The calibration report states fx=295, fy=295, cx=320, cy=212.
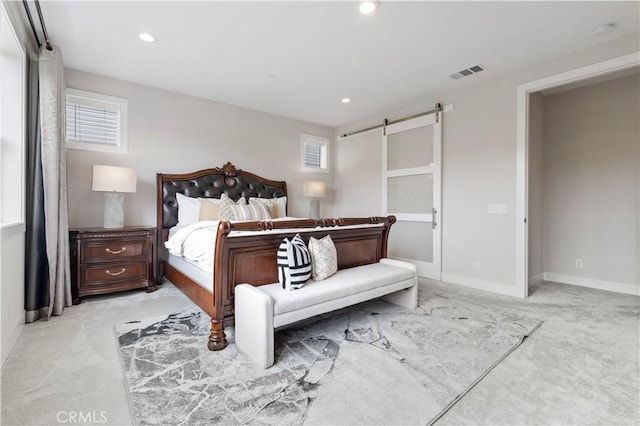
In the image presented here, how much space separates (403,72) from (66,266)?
4299 mm

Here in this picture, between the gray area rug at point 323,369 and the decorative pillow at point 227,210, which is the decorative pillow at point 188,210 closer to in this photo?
the decorative pillow at point 227,210

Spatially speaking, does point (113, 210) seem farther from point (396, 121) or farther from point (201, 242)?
point (396, 121)

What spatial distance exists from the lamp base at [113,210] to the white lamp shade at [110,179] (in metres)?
0.20

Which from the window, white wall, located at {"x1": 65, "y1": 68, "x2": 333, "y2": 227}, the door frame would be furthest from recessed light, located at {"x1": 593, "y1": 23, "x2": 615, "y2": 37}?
the window

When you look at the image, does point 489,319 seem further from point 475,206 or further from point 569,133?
point 569,133

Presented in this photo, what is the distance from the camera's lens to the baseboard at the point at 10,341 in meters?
2.03

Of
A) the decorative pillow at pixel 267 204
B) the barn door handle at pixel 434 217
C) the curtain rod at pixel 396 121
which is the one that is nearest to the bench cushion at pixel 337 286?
the barn door handle at pixel 434 217

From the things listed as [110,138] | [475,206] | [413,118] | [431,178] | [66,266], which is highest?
[413,118]

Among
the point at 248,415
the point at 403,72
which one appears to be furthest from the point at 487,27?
the point at 248,415

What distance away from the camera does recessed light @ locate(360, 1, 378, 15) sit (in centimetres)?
237

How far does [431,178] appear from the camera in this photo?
4.51 m

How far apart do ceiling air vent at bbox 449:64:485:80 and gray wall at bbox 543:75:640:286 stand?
1.77 m

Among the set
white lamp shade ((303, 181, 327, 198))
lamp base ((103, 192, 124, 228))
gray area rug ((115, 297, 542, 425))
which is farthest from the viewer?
white lamp shade ((303, 181, 327, 198))

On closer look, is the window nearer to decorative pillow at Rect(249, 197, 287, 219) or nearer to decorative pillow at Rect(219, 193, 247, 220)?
decorative pillow at Rect(219, 193, 247, 220)
